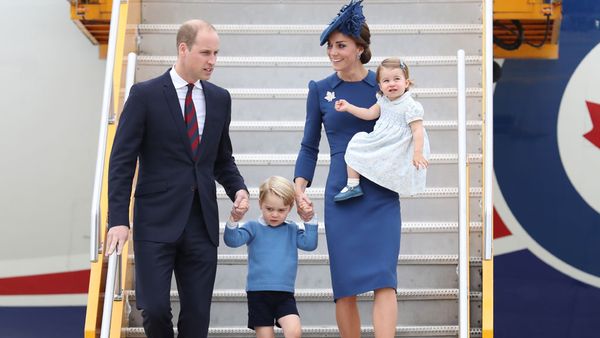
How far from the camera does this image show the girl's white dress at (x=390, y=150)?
13.5 feet

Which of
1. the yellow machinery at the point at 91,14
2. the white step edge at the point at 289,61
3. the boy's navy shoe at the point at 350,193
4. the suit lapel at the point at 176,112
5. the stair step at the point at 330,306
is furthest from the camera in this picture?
the yellow machinery at the point at 91,14

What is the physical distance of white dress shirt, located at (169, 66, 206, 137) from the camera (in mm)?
4094

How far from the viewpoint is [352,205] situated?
4195 millimetres

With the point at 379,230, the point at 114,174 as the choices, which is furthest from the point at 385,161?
the point at 114,174

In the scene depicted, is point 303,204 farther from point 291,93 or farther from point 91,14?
point 91,14

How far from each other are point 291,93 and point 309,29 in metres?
0.46

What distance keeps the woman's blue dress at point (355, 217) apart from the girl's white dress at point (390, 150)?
0.26 ft

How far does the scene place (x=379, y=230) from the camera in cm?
416

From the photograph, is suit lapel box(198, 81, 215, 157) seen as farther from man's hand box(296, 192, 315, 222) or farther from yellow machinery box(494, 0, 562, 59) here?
yellow machinery box(494, 0, 562, 59)

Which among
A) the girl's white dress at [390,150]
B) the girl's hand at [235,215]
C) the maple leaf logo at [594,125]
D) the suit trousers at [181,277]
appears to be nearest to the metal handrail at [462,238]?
the girl's white dress at [390,150]

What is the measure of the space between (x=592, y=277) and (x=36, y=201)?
3323mm

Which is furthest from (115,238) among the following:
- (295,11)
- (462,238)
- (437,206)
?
(295,11)

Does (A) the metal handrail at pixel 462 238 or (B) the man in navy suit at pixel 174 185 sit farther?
(A) the metal handrail at pixel 462 238

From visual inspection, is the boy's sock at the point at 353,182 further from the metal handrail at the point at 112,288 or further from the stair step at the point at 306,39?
the stair step at the point at 306,39
